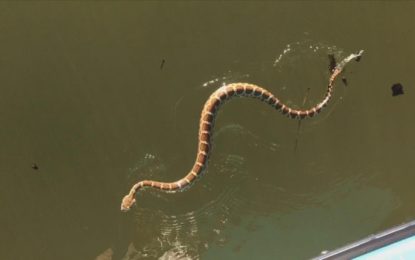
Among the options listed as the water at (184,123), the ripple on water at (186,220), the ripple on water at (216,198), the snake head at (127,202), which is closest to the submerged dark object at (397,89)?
the water at (184,123)

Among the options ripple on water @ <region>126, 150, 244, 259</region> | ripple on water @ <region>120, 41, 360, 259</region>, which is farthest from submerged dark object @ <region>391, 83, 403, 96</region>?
ripple on water @ <region>126, 150, 244, 259</region>

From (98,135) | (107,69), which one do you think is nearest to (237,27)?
(107,69)

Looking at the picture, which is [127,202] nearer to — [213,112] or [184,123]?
[184,123]

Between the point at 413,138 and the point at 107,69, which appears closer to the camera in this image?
the point at 107,69

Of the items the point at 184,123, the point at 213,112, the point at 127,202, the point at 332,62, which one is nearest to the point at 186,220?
the point at 127,202

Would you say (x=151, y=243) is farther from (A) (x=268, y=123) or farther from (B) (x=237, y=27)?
(B) (x=237, y=27)

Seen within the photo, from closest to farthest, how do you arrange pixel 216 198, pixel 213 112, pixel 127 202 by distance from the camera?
pixel 213 112 → pixel 127 202 → pixel 216 198

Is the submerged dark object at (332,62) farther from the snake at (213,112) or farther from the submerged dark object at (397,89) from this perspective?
the submerged dark object at (397,89)
